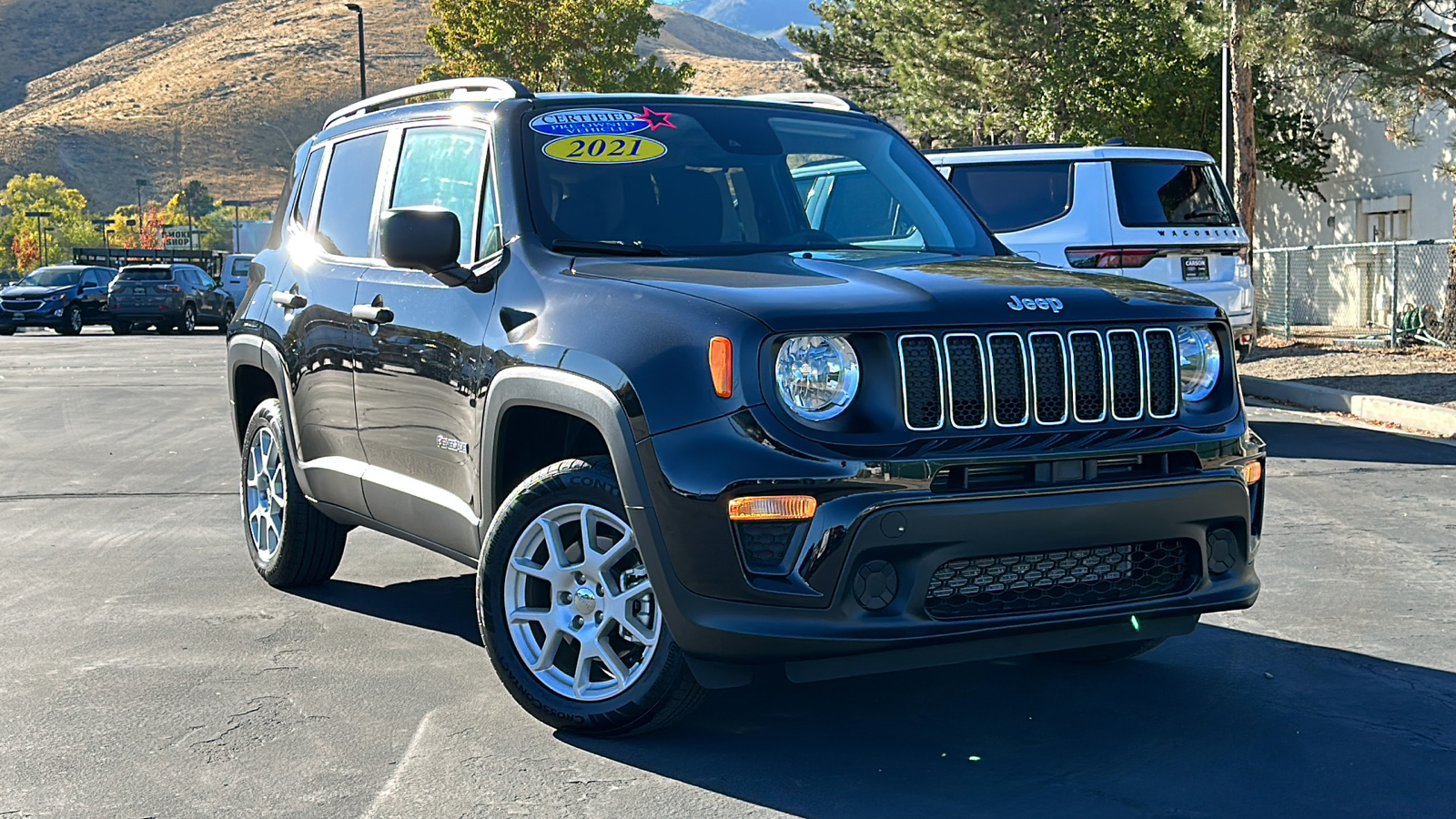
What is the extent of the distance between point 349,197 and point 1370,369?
13896mm

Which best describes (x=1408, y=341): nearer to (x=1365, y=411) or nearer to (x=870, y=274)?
(x=1365, y=411)

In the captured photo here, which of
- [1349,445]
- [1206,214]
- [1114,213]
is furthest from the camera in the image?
[1206,214]

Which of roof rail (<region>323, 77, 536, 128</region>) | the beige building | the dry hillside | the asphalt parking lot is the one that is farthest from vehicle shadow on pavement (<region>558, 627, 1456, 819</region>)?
the dry hillside

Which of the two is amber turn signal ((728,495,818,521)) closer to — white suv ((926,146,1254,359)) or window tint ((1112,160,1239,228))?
white suv ((926,146,1254,359))

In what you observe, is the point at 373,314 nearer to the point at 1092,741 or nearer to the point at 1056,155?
the point at 1092,741

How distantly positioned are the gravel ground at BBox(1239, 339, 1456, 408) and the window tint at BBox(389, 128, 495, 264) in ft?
33.9

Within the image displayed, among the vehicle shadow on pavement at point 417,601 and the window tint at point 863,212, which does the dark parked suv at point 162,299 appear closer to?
the vehicle shadow on pavement at point 417,601

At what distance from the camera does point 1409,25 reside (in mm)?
18328

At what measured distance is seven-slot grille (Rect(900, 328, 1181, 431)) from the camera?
423 cm

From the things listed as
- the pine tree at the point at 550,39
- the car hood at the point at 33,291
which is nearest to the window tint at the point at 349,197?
the car hood at the point at 33,291

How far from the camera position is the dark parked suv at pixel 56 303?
37000 mm

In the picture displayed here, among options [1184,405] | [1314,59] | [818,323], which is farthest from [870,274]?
[1314,59]

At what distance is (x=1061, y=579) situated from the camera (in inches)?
173

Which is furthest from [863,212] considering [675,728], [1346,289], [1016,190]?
[1346,289]
